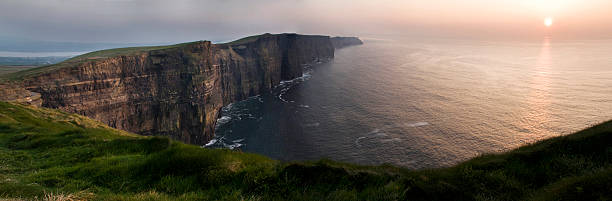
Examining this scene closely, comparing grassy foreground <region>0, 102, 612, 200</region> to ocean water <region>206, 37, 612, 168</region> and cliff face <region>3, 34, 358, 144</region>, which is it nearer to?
ocean water <region>206, 37, 612, 168</region>

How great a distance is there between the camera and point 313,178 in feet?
22.6

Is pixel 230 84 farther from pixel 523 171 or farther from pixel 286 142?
pixel 523 171

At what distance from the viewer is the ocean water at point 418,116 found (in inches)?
1735

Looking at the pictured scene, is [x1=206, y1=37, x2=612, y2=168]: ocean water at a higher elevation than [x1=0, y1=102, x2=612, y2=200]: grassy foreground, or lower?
lower

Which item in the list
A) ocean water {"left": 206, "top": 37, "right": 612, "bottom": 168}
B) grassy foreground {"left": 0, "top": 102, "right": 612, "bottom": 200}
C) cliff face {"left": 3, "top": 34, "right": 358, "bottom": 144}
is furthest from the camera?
ocean water {"left": 206, "top": 37, "right": 612, "bottom": 168}

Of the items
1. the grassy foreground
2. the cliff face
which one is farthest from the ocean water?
the grassy foreground

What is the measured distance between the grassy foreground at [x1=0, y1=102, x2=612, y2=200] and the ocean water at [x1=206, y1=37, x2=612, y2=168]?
18.4 m

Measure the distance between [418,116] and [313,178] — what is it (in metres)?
58.1

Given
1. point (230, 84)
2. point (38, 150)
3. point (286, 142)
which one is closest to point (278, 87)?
point (230, 84)

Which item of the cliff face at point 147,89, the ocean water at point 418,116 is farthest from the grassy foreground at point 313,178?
the cliff face at point 147,89

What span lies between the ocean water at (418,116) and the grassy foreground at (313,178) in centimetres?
1842

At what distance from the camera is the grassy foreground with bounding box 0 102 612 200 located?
5492 mm

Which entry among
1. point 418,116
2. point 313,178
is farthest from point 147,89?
point 418,116

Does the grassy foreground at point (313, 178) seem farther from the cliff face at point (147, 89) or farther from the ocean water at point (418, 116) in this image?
the cliff face at point (147, 89)
